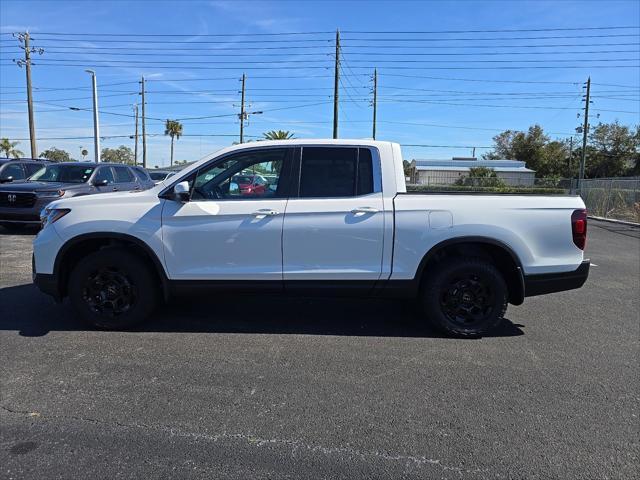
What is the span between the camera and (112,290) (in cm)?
504

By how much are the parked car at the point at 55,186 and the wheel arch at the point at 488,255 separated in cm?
725

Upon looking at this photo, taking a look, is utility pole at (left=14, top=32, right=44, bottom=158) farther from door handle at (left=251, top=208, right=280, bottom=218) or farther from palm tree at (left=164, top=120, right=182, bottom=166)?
palm tree at (left=164, top=120, right=182, bottom=166)

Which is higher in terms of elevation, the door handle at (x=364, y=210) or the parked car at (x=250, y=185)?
the parked car at (x=250, y=185)

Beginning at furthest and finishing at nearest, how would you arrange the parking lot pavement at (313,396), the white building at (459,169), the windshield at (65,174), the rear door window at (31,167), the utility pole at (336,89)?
the white building at (459,169) → the utility pole at (336,89) → the rear door window at (31,167) → the windshield at (65,174) → the parking lot pavement at (313,396)

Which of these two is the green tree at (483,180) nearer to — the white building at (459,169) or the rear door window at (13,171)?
the white building at (459,169)

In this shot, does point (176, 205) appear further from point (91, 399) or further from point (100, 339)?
point (91, 399)

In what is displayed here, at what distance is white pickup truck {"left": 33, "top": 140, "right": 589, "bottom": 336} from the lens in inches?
189

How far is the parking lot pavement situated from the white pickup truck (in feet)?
1.55

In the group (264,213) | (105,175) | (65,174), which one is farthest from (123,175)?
(264,213)

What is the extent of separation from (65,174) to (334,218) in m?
10.4

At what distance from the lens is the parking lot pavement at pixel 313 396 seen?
9.53 feet

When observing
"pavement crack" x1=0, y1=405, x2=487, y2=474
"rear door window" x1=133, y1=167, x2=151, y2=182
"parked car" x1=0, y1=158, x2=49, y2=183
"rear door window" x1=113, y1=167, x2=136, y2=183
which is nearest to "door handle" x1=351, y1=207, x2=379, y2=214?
"pavement crack" x1=0, y1=405, x2=487, y2=474

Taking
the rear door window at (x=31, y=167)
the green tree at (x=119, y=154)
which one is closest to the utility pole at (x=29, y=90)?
the rear door window at (x=31, y=167)

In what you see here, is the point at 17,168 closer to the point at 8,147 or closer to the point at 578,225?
the point at 578,225
